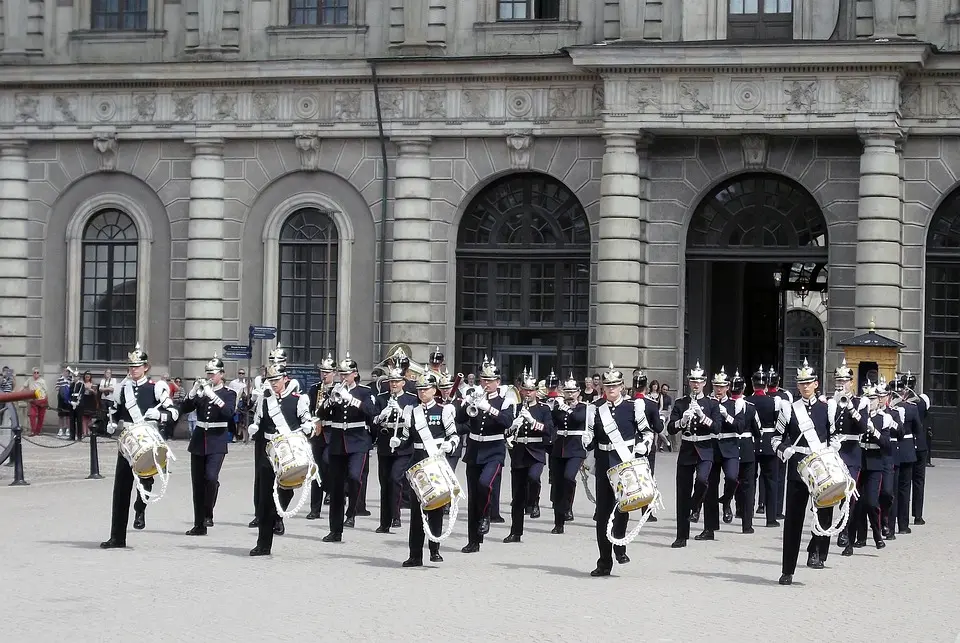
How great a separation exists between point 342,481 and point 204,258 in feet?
58.6

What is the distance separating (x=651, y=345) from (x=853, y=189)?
4.86 meters

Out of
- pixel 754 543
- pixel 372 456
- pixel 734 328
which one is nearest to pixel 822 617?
pixel 754 543

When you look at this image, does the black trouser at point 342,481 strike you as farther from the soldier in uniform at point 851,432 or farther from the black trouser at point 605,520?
the soldier in uniform at point 851,432

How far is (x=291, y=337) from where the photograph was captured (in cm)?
3644

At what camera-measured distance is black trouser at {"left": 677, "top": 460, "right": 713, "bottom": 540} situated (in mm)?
18875

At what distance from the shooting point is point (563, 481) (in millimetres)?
20719

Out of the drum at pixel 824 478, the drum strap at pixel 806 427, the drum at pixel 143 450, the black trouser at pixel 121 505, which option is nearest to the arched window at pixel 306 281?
the drum at pixel 143 450

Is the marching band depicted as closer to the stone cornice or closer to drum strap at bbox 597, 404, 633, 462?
drum strap at bbox 597, 404, 633, 462

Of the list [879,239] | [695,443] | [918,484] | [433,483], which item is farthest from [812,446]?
[879,239]

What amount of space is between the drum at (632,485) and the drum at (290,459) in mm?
2949

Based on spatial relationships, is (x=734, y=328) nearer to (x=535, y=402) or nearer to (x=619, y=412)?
(x=535, y=402)

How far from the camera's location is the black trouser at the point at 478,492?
→ 17609mm

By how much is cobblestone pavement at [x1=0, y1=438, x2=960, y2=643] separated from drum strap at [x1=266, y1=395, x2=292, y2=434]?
1178 millimetres

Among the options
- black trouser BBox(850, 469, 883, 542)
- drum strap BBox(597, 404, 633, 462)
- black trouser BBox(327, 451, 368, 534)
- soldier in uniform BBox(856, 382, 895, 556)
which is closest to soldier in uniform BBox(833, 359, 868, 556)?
soldier in uniform BBox(856, 382, 895, 556)
